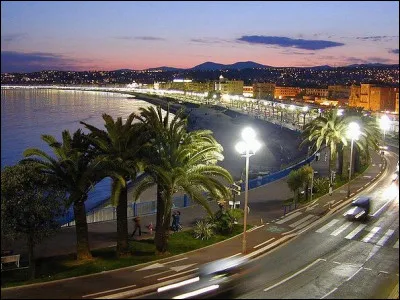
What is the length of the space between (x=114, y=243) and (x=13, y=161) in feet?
159

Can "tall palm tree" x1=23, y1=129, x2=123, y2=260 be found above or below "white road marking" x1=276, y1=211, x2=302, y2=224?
above

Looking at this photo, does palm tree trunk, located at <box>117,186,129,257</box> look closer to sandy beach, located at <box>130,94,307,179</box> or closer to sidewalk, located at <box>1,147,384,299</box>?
sidewalk, located at <box>1,147,384,299</box>

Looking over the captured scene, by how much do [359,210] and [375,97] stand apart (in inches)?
4451

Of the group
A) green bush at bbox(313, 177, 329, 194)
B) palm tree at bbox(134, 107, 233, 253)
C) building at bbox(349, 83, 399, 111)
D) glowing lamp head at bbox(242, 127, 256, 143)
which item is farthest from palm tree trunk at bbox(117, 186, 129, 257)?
building at bbox(349, 83, 399, 111)

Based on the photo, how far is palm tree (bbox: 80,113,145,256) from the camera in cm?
1891

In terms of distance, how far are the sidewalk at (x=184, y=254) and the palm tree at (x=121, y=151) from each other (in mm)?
2067

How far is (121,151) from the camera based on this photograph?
19344 millimetres

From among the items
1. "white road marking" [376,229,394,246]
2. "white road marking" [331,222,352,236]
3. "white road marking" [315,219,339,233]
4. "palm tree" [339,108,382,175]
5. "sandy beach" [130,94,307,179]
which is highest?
"palm tree" [339,108,382,175]

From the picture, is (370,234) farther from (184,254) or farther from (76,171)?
(76,171)

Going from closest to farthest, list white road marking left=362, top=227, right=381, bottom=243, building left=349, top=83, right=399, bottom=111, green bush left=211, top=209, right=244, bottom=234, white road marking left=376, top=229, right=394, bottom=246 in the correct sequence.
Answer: white road marking left=376, top=229, right=394, bottom=246
white road marking left=362, top=227, right=381, bottom=243
green bush left=211, top=209, right=244, bottom=234
building left=349, top=83, right=399, bottom=111

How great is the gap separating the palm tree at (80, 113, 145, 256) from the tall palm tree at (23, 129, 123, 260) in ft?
1.62

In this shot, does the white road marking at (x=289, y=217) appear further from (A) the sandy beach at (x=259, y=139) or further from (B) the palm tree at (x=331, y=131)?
(A) the sandy beach at (x=259, y=139)

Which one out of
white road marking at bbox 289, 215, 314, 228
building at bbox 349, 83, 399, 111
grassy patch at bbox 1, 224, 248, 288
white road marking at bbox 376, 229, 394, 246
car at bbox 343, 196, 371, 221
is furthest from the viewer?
building at bbox 349, 83, 399, 111

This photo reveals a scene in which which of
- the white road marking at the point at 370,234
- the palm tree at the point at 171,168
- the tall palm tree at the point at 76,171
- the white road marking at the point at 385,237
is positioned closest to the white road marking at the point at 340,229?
the white road marking at the point at 370,234
